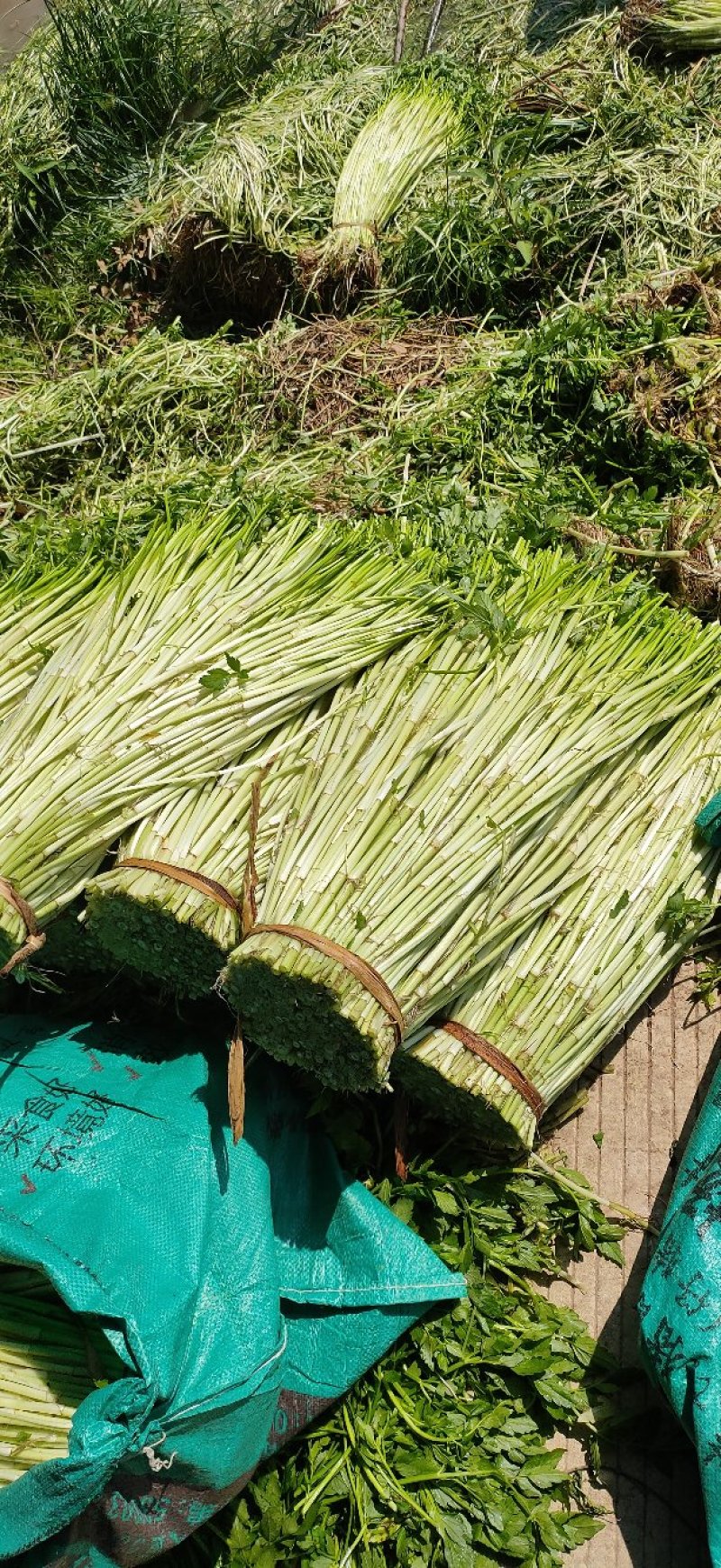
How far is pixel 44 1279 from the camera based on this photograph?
2641 mm

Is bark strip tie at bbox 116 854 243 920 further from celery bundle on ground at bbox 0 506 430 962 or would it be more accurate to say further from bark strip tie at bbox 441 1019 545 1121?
bark strip tie at bbox 441 1019 545 1121

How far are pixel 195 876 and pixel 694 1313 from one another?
1.42m

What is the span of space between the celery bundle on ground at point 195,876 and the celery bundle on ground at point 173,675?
0.20 ft

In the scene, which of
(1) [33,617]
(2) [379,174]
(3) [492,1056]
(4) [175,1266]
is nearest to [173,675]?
(1) [33,617]

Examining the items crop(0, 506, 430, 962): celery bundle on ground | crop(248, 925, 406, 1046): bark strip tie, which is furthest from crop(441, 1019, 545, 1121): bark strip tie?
crop(0, 506, 430, 962): celery bundle on ground

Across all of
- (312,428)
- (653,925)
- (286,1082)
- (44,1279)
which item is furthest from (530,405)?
(44,1279)

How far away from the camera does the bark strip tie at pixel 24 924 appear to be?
263 cm

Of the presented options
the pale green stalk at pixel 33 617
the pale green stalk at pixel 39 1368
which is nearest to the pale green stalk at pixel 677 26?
the pale green stalk at pixel 33 617

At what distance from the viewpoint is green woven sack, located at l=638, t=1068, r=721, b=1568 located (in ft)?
7.80

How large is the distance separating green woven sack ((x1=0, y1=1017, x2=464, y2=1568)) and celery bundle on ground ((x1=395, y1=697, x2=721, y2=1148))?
40 centimetres

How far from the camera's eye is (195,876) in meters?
2.62

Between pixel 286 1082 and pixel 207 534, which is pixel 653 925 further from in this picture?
pixel 207 534

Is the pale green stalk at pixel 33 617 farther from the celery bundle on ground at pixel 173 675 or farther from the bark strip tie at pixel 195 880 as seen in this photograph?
the bark strip tie at pixel 195 880

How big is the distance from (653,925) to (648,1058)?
0.45 metres
